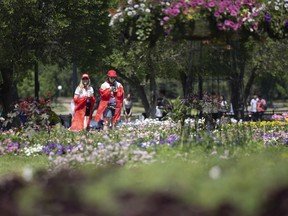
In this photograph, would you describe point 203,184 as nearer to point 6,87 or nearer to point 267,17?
point 267,17

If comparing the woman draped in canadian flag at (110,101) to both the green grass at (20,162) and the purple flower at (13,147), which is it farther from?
the green grass at (20,162)

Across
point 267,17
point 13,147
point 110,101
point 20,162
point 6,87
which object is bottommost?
point 20,162

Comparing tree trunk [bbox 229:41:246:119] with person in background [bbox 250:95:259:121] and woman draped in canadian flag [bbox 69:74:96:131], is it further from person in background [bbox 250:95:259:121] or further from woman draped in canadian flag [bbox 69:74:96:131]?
woman draped in canadian flag [bbox 69:74:96:131]

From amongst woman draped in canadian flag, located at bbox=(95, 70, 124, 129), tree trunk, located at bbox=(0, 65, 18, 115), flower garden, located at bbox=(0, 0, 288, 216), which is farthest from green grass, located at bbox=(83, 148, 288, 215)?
tree trunk, located at bbox=(0, 65, 18, 115)

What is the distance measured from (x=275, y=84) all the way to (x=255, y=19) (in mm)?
63116

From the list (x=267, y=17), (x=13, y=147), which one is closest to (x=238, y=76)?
(x=13, y=147)

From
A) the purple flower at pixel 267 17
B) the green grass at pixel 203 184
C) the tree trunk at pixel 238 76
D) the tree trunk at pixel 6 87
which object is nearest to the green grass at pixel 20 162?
the tree trunk at pixel 238 76

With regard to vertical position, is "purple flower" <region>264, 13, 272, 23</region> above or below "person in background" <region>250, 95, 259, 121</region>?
above

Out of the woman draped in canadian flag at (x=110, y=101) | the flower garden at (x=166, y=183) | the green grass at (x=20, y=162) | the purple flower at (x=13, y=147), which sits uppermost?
the woman draped in canadian flag at (x=110, y=101)

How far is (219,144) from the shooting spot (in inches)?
375

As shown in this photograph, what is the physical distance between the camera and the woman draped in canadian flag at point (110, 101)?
18656mm

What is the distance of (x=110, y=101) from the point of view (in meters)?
19.0

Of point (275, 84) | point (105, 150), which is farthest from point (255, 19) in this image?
point (275, 84)

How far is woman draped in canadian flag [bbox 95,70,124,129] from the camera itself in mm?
18656
